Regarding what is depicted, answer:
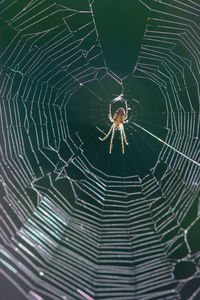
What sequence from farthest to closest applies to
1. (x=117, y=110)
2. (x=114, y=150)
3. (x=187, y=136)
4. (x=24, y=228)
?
(x=114, y=150) < (x=117, y=110) < (x=187, y=136) < (x=24, y=228)

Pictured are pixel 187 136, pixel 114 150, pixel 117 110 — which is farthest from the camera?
pixel 114 150

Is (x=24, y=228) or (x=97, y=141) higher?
(x=97, y=141)

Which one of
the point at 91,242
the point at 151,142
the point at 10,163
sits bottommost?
the point at 91,242

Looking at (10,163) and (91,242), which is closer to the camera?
(91,242)

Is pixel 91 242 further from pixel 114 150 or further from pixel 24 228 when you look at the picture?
pixel 114 150

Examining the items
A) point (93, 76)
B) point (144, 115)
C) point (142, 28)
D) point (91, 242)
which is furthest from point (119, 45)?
point (91, 242)

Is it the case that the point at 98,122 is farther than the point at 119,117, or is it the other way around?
the point at 98,122

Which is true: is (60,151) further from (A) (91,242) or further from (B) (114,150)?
(A) (91,242)

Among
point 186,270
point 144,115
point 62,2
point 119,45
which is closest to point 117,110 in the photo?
point 144,115

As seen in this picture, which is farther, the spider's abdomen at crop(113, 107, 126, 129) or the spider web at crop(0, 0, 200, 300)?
the spider's abdomen at crop(113, 107, 126, 129)

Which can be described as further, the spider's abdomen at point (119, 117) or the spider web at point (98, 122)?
the spider's abdomen at point (119, 117)
